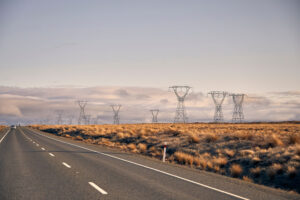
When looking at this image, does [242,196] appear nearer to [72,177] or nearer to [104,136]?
[72,177]

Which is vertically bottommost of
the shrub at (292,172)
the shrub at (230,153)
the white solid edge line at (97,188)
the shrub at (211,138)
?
the white solid edge line at (97,188)

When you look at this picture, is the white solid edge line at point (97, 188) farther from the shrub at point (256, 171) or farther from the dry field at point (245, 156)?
the shrub at point (256, 171)

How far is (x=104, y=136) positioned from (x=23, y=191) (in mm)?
29757

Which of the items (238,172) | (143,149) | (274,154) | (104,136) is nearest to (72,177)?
(238,172)

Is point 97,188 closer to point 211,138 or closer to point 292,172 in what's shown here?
point 292,172

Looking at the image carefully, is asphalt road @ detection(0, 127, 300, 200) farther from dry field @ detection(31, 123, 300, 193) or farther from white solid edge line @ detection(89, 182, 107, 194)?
dry field @ detection(31, 123, 300, 193)

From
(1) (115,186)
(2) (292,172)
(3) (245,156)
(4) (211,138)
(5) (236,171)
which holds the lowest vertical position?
(5) (236,171)

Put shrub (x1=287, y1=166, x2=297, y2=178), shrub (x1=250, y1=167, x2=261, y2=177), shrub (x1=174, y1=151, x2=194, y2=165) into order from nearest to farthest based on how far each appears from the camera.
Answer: shrub (x1=287, y1=166, x2=297, y2=178)
shrub (x1=250, y1=167, x2=261, y2=177)
shrub (x1=174, y1=151, x2=194, y2=165)

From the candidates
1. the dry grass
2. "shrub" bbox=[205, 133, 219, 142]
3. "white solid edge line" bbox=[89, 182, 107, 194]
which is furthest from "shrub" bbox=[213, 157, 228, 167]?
"white solid edge line" bbox=[89, 182, 107, 194]

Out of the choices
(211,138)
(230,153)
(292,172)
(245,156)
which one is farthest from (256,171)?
(211,138)

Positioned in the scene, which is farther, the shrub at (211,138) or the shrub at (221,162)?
the shrub at (211,138)

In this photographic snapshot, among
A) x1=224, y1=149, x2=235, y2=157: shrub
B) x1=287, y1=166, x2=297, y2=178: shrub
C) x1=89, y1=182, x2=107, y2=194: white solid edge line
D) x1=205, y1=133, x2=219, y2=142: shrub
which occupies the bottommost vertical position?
x1=89, y1=182, x2=107, y2=194: white solid edge line

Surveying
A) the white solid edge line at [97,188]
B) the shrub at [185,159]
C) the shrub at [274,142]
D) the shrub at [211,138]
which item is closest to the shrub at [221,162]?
the shrub at [185,159]

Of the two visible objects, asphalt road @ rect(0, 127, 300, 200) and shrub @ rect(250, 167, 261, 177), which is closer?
asphalt road @ rect(0, 127, 300, 200)
